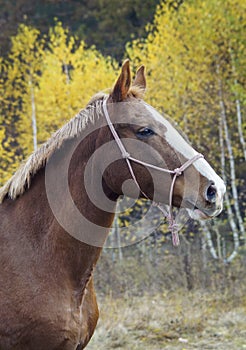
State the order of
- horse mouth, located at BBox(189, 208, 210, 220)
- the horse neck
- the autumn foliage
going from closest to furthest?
1. horse mouth, located at BBox(189, 208, 210, 220)
2. the horse neck
3. the autumn foliage

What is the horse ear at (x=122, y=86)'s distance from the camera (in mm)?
2863

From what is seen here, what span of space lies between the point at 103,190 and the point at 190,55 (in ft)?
36.3

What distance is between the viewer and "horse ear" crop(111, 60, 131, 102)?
9.39 ft

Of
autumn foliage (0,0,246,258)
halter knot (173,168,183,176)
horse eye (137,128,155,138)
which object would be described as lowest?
halter knot (173,168,183,176)

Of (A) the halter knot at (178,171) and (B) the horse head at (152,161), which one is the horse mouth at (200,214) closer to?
(B) the horse head at (152,161)

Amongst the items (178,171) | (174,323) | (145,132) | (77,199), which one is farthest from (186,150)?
(174,323)

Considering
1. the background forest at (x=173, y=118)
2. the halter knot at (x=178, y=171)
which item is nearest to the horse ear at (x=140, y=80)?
the halter knot at (x=178, y=171)

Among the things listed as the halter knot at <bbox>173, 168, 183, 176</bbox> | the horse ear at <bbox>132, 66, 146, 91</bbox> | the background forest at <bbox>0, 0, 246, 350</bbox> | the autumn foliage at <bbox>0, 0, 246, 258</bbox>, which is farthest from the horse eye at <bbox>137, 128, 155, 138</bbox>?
the autumn foliage at <bbox>0, 0, 246, 258</bbox>

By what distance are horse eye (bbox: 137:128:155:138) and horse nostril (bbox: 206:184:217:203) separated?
17.8 inches

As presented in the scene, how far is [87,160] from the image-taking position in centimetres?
305

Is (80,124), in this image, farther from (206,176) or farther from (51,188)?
(206,176)

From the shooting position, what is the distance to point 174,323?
7.41 metres

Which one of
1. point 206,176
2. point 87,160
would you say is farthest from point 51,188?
point 206,176

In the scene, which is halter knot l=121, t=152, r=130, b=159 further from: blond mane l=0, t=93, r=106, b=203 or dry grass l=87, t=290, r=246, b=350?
dry grass l=87, t=290, r=246, b=350
